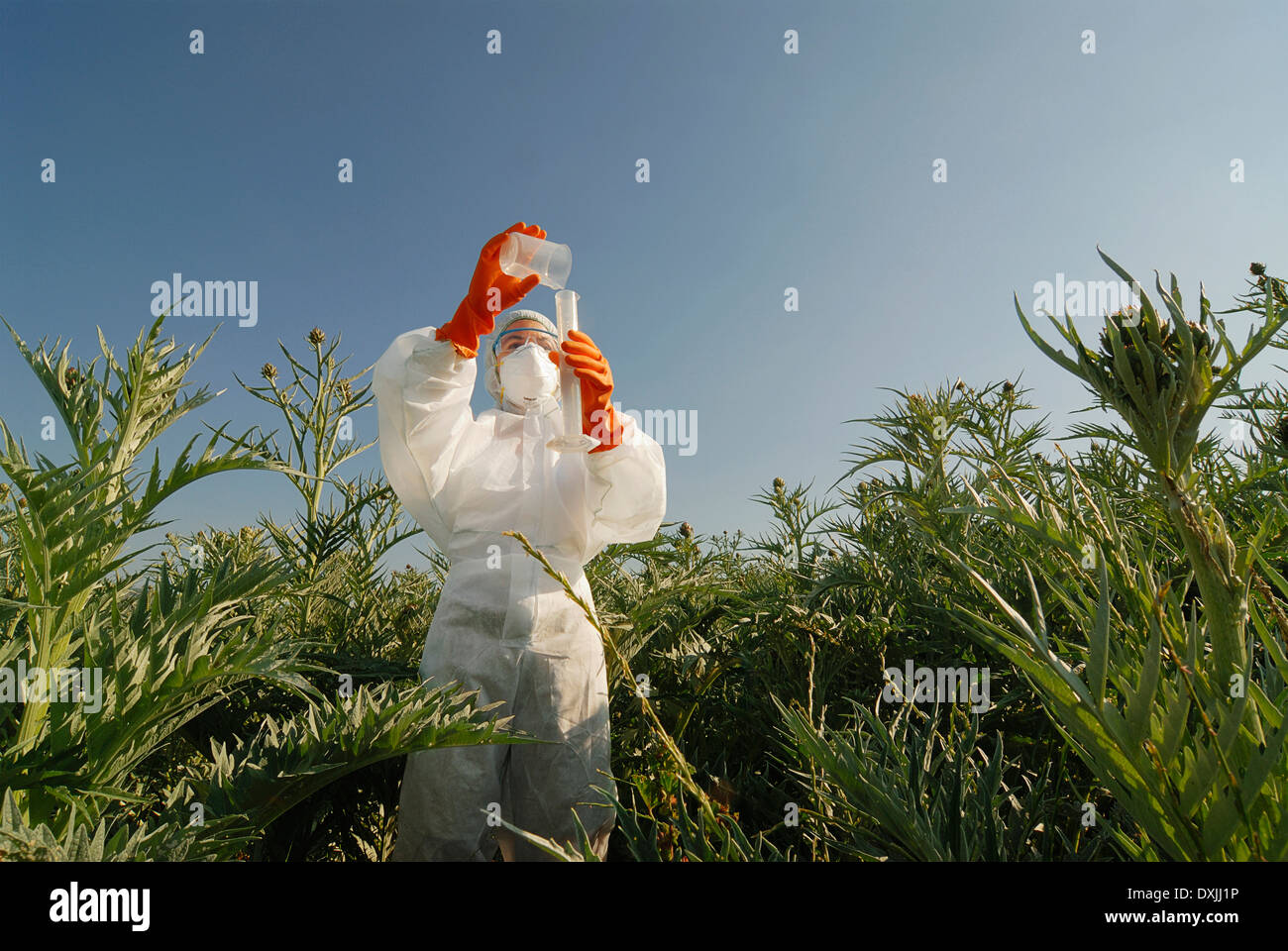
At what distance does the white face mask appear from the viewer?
8.20 ft

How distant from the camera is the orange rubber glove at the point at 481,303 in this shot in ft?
6.73

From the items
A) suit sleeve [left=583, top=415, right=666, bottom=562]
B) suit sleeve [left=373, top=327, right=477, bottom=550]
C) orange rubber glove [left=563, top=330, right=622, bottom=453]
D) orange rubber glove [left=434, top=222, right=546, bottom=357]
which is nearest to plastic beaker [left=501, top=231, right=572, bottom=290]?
orange rubber glove [left=434, top=222, right=546, bottom=357]

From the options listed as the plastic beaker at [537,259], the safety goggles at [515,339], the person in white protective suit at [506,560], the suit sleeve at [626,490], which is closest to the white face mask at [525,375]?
the safety goggles at [515,339]

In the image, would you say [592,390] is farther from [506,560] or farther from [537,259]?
[506,560]

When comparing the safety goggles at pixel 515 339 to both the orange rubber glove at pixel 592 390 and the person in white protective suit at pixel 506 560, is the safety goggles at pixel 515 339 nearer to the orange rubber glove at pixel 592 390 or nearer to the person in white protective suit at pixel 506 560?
the person in white protective suit at pixel 506 560

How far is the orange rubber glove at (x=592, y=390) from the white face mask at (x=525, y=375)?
47cm

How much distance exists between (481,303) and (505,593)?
3.14 ft

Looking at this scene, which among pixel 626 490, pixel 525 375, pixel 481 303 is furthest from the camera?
pixel 525 375

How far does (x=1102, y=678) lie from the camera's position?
0.48 meters

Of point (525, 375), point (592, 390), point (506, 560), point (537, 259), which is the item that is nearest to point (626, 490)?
point (592, 390)

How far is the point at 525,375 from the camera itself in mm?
2500

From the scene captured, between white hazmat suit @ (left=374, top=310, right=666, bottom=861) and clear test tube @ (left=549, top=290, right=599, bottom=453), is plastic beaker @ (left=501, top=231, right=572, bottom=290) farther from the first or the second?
white hazmat suit @ (left=374, top=310, right=666, bottom=861)
